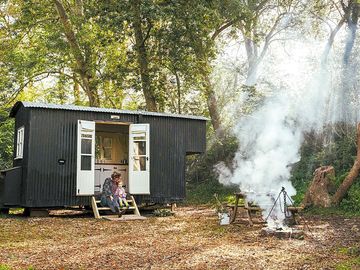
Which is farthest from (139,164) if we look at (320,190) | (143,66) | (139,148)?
(143,66)

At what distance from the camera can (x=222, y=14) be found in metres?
18.6

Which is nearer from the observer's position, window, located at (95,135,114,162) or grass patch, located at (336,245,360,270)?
grass patch, located at (336,245,360,270)

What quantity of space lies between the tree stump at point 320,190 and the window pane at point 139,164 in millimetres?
4839

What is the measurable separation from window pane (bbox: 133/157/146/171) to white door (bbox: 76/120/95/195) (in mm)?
1325

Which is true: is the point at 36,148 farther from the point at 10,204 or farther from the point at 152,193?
the point at 152,193

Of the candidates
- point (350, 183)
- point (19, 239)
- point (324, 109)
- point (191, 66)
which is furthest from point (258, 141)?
point (19, 239)

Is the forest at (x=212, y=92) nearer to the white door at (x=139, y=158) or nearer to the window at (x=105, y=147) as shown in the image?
the white door at (x=139, y=158)

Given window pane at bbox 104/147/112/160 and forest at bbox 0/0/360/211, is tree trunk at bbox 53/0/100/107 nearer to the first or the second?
forest at bbox 0/0/360/211

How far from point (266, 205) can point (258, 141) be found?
333 inches

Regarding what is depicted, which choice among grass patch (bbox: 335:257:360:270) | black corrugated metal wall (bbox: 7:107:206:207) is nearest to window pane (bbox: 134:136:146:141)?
black corrugated metal wall (bbox: 7:107:206:207)

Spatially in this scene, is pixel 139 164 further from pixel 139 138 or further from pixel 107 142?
pixel 107 142

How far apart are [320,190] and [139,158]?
534 cm

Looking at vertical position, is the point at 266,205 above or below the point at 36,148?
below

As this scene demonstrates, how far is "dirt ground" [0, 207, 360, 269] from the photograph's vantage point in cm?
627
